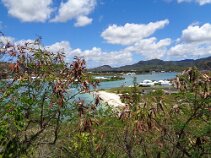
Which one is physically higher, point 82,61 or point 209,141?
point 82,61

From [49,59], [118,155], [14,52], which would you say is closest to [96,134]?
[118,155]

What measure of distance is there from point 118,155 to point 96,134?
66cm

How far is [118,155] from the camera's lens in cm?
801

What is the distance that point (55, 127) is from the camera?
7.12 m

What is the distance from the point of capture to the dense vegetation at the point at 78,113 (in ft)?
20.8

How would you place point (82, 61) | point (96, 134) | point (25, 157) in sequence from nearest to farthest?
point (82, 61) → point (25, 157) → point (96, 134)

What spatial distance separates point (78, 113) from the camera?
21.7 feet

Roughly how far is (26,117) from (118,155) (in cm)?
220

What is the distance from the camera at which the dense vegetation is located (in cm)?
633

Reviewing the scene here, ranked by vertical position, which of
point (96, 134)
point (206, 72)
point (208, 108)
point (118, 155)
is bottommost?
point (118, 155)

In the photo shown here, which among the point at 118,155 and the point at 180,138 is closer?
the point at 180,138

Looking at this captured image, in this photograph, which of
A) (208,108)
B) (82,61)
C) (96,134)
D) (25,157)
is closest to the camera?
(82,61)

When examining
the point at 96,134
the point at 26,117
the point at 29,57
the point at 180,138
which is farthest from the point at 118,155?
the point at 29,57

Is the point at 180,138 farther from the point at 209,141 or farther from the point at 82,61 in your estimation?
the point at 82,61
